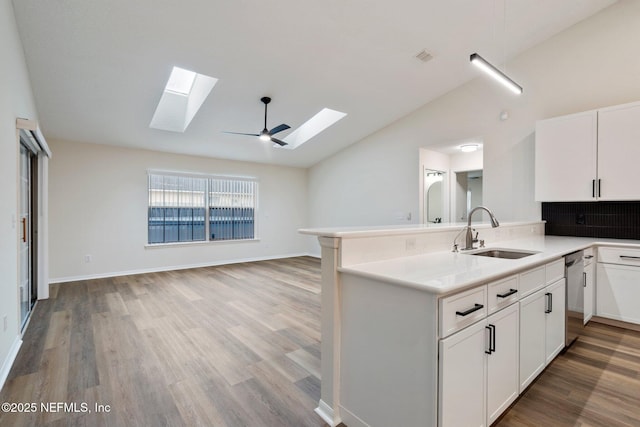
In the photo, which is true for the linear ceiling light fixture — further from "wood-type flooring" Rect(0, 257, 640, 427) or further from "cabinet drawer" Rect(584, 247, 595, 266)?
"wood-type flooring" Rect(0, 257, 640, 427)

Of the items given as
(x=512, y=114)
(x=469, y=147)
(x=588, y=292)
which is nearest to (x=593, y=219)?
(x=588, y=292)

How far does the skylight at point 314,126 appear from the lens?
561cm

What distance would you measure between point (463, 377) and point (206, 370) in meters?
1.89

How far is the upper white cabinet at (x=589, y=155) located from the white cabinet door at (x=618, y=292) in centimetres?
81

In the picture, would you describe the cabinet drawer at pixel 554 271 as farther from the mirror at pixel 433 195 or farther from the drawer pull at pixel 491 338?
the mirror at pixel 433 195

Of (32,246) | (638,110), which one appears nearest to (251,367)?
(32,246)

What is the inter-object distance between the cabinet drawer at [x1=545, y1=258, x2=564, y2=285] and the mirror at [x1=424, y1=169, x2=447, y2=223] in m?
3.21

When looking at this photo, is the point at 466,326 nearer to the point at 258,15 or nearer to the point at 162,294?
the point at 258,15

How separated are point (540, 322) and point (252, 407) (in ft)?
6.77

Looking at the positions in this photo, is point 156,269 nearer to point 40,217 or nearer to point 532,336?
point 40,217

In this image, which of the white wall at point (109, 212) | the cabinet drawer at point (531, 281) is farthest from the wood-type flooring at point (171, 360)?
the cabinet drawer at point (531, 281)

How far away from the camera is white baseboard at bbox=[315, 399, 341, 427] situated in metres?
1.75

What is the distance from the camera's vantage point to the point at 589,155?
346 cm

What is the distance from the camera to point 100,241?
17.7 feet
